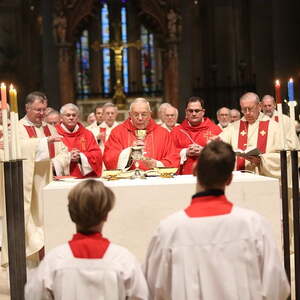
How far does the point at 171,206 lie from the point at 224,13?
Result: 14.8 meters

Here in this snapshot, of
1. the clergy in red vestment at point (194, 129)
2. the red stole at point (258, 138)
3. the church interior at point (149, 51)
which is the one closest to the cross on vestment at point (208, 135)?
the clergy in red vestment at point (194, 129)

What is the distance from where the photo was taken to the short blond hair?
2.64 m

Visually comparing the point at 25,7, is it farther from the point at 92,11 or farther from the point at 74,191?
the point at 74,191

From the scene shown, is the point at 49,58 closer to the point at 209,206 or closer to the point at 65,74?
the point at 65,74

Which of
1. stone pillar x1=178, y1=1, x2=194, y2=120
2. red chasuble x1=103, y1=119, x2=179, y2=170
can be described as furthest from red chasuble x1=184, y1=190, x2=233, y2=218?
stone pillar x1=178, y1=1, x2=194, y2=120

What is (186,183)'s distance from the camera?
440 cm

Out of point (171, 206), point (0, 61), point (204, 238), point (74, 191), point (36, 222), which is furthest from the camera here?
point (0, 61)

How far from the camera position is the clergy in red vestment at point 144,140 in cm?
618

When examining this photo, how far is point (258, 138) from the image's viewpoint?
655 centimetres

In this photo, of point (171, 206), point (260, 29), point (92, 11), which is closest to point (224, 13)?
point (260, 29)

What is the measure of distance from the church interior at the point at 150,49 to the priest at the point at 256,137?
28.6 ft

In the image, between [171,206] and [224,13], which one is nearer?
[171,206]

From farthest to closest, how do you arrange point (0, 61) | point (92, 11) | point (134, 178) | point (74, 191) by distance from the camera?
point (0, 61)
point (92, 11)
point (134, 178)
point (74, 191)

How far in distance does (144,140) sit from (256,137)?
119cm
